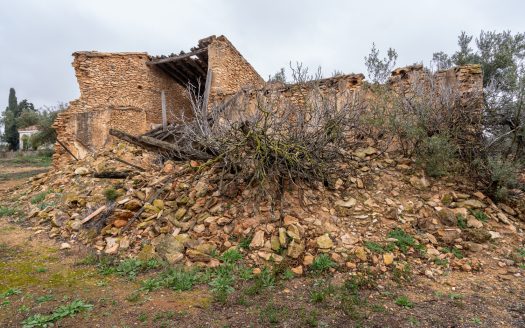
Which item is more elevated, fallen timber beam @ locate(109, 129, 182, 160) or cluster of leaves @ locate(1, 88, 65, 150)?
cluster of leaves @ locate(1, 88, 65, 150)

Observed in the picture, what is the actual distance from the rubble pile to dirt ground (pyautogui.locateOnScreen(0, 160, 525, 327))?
23 cm

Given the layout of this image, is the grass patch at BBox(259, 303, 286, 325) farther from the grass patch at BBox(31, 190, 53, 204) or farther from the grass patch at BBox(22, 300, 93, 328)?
the grass patch at BBox(31, 190, 53, 204)

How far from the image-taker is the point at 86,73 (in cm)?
978

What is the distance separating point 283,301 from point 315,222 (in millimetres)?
1383

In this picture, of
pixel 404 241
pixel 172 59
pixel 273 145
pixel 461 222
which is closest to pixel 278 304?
pixel 404 241

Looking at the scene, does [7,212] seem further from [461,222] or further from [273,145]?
[461,222]

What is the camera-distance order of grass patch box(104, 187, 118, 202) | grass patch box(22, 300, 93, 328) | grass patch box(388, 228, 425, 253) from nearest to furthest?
1. grass patch box(22, 300, 93, 328)
2. grass patch box(388, 228, 425, 253)
3. grass patch box(104, 187, 118, 202)

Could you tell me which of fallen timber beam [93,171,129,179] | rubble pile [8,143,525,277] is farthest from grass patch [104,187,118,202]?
fallen timber beam [93,171,129,179]

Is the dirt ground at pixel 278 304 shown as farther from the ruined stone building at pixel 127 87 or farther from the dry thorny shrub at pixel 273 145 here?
the ruined stone building at pixel 127 87

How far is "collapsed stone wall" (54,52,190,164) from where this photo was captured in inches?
368

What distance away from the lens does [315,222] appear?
411 cm

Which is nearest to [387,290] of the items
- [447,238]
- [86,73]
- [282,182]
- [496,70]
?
[447,238]

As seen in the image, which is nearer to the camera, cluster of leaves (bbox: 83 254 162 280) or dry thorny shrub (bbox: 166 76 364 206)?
cluster of leaves (bbox: 83 254 162 280)

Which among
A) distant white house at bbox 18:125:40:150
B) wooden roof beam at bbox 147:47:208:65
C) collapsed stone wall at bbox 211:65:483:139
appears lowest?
collapsed stone wall at bbox 211:65:483:139
